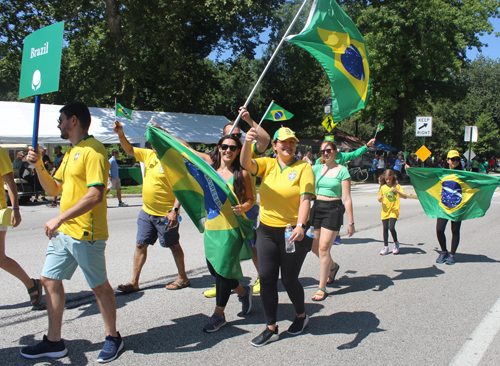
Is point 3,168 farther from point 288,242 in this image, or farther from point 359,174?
point 359,174

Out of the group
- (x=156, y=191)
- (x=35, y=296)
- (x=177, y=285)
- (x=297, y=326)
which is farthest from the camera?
(x=177, y=285)

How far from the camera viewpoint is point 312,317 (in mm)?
4223

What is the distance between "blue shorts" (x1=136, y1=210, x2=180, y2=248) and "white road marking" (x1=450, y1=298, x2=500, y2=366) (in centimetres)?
299

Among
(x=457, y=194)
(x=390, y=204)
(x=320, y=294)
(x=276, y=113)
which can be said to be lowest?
(x=320, y=294)

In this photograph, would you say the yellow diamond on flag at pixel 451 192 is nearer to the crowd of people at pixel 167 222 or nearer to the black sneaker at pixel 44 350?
the crowd of people at pixel 167 222

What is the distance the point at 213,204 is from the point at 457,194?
15.6 feet

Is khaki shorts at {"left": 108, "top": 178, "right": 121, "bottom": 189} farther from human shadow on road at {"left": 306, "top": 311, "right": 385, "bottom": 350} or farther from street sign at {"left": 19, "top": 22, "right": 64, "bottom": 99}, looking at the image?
human shadow on road at {"left": 306, "top": 311, "right": 385, "bottom": 350}

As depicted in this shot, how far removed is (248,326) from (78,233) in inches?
71.5

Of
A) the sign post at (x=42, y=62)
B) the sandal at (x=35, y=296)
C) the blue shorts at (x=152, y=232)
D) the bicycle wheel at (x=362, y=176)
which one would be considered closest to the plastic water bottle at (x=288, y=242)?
the blue shorts at (x=152, y=232)

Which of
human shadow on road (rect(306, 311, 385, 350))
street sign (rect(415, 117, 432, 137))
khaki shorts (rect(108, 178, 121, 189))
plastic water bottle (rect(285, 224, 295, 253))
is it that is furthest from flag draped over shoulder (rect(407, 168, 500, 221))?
street sign (rect(415, 117, 432, 137))

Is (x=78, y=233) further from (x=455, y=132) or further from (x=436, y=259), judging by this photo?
(x=455, y=132)

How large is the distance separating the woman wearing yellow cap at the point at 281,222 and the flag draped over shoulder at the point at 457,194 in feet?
13.2

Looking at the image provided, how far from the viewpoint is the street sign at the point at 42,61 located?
12.3ft

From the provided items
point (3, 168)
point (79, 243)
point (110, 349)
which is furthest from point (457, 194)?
point (3, 168)
